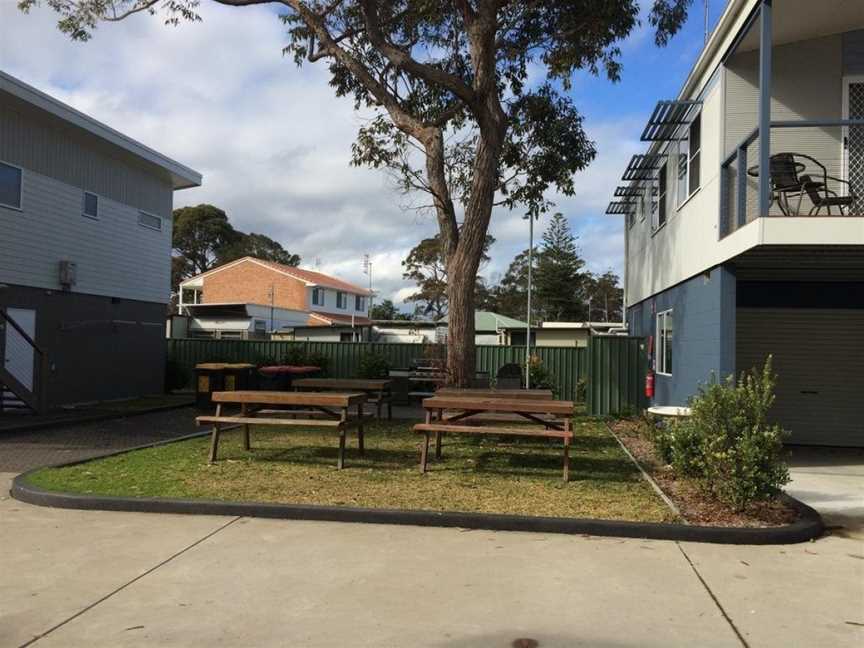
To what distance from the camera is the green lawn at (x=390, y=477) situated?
6.68 meters

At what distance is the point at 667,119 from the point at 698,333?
408cm

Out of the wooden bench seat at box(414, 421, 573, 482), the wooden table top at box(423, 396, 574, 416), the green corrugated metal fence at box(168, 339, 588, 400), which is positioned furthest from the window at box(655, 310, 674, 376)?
the wooden bench seat at box(414, 421, 573, 482)

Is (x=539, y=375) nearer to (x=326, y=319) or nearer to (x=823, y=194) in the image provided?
(x=823, y=194)

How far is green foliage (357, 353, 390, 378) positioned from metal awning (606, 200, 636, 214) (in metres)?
7.58

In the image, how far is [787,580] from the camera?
16.2ft

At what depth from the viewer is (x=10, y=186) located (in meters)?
14.3

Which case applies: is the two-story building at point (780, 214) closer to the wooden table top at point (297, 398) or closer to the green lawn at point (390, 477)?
the green lawn at point (390, 477)

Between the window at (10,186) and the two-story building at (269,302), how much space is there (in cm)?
1863

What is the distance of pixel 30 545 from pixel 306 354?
15.0 metres

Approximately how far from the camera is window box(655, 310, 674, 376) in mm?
13297

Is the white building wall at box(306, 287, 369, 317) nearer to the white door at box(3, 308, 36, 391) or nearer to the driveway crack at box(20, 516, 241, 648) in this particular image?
the white door at box(3, 308, 36, 391)

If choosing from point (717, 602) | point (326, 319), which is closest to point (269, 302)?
point (326, 319)

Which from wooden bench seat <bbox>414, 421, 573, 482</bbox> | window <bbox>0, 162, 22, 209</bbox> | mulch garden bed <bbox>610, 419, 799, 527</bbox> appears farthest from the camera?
window <bbox>0, 162, 22, 209</bbox>

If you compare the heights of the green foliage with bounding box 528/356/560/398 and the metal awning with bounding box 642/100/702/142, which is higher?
the metal awning with bounding box 642/100/702/142
